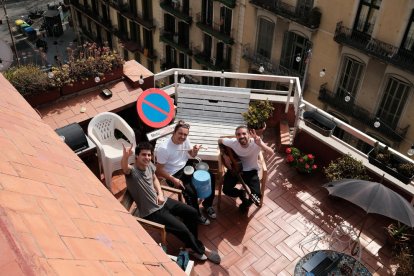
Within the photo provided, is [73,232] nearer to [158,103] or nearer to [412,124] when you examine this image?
[158,103]

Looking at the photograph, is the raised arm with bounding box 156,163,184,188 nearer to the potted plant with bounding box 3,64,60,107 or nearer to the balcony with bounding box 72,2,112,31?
the potted plant with bounding box 3,64,60,107

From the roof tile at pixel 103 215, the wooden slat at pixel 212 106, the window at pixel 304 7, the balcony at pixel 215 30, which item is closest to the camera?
the roof tile at pixel 103 215

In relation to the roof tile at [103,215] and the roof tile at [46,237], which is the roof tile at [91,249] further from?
the roof tile at [103,215]

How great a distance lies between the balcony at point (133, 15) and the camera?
88.2 feet

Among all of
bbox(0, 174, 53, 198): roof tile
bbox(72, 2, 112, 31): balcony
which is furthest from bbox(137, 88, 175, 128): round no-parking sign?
bbox(72, 2, 112, 31): balcony

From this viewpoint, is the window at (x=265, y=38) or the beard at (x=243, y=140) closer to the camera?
the beard at (x=243, y=140)

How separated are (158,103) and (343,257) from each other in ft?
15.6

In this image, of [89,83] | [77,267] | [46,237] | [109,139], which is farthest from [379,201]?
[89,83]

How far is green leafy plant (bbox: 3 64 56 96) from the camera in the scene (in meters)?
7.89

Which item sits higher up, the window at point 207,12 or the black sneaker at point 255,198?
the black sneaker at point 255,198

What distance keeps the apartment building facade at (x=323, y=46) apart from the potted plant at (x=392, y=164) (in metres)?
5.05

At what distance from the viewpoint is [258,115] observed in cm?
850

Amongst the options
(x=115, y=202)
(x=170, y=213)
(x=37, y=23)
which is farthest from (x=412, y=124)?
(x=37, y=23)

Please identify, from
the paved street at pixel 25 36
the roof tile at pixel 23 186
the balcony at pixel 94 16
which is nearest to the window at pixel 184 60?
the balcony at pixel 94 16
